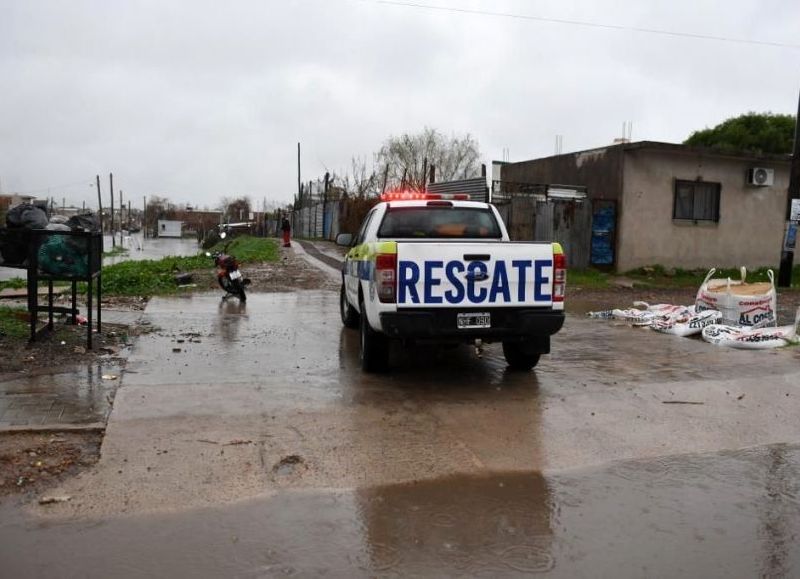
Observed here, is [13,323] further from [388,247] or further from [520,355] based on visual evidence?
[520,355]

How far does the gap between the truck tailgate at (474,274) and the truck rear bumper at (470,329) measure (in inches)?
3.2

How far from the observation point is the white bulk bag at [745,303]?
9961mm

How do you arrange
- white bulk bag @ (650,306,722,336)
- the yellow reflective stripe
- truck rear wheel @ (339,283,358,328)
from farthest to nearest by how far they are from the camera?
truck rear wheel @ (339,283,358,328)
white bulk bag @ (650,306,722,336)
the yellow reflective stripe

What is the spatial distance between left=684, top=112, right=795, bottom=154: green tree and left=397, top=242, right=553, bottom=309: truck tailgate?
1254 inches

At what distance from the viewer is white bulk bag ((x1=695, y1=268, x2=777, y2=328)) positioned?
9961 millimetres

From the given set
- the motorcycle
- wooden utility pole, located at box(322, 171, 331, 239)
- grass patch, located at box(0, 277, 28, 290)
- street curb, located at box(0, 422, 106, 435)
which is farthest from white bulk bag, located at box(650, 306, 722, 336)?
wooden utility pole, located at box(322, 171, 331, 239)

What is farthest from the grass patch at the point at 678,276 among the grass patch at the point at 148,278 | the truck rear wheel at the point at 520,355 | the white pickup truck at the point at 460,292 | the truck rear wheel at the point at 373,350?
the truck rear wheel at the point at 373,350

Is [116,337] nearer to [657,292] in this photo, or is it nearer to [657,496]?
[657,496]

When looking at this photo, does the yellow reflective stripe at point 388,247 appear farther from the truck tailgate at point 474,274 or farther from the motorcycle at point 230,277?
the motorcycle at point 230,277

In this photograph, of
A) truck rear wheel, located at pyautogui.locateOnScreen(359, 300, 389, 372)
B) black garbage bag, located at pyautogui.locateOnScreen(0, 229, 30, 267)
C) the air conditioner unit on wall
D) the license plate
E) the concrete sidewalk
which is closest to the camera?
the concrete sidewalk

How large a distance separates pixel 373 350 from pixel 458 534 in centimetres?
355

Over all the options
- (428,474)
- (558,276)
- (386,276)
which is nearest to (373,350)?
(386,276)

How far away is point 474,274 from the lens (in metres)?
6.50

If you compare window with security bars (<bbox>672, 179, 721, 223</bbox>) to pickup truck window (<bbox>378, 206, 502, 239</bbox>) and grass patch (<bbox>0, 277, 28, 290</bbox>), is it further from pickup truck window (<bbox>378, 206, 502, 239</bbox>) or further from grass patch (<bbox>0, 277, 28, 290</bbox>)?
grass patch (<bbox>0, 277, 28, 290</bbox>)
